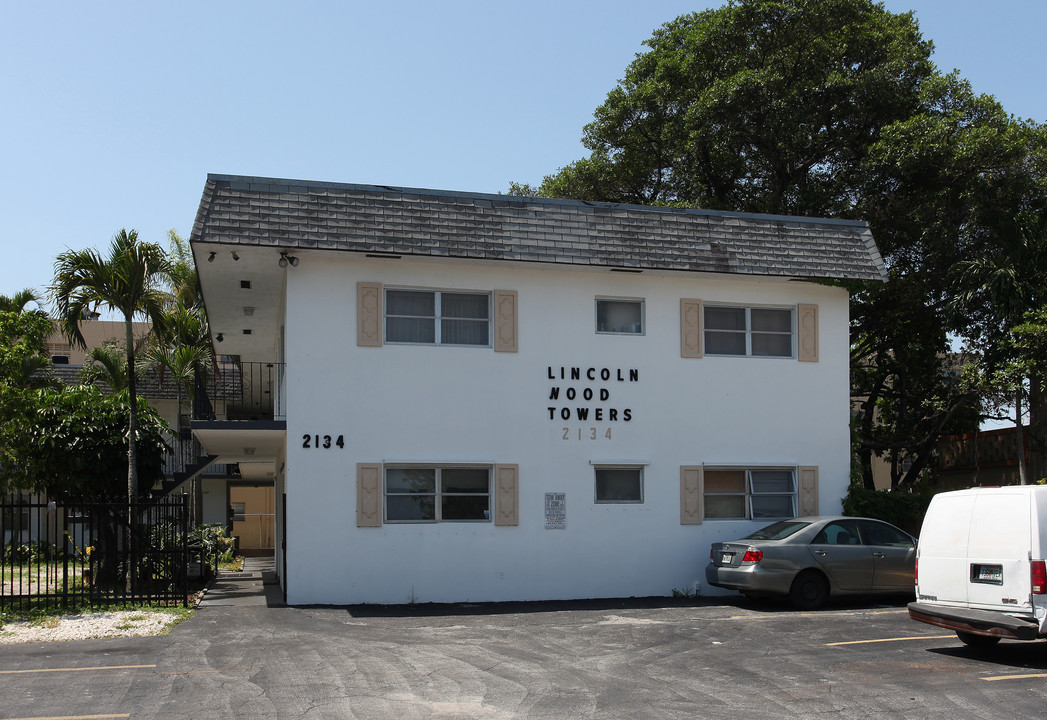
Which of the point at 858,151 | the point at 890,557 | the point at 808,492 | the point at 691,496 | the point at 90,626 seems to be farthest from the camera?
the point at 858,151

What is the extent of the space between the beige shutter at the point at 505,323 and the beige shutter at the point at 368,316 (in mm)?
2082

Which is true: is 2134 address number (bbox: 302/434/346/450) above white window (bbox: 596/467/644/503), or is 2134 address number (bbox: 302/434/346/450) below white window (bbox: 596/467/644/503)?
above

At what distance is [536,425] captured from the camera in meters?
17.7

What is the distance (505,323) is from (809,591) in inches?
267

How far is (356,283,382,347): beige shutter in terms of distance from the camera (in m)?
16.9

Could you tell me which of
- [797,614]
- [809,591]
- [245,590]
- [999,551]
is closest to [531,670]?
[999,551]

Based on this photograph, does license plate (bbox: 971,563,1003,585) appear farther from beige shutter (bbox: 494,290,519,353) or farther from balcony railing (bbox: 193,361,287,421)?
balcony railing (bbox: 193,361,287,421)

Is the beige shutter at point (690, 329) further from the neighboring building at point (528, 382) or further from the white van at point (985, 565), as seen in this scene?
the white van at point (985, 565)

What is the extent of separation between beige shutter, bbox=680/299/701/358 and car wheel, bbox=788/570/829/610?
4.76 meters

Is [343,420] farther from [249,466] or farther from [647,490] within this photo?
[249,466]

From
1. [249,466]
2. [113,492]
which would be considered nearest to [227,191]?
[113,492]

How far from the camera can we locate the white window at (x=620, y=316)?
60.3ft

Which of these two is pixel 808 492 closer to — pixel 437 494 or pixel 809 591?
pixel 809 591

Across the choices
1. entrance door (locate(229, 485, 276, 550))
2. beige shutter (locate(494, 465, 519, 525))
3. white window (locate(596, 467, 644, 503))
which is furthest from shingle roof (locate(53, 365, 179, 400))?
white window (locate(596, 467, 644, 503))
